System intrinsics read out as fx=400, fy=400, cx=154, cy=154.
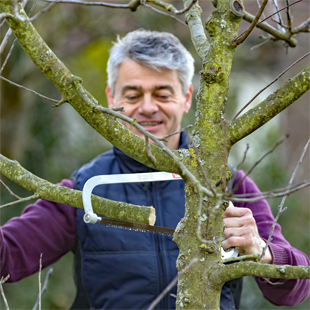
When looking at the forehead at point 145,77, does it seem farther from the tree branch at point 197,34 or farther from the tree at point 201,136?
the tree at point 201,136

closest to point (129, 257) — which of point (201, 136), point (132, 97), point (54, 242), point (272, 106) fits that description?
point (54, 242)

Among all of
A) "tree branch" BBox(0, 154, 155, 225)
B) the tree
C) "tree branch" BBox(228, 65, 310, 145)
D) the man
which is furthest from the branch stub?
the man

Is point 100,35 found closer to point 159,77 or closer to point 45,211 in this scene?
point 159,77

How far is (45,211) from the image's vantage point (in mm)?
1746

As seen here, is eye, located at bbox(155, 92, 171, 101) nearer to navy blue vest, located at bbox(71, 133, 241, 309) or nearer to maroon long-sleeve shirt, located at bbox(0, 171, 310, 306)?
navy blue vest, located at bbox(71, 133, 241, 309)

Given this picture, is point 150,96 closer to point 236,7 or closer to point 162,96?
point 162,96

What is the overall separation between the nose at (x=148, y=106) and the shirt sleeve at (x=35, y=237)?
0.47 metres

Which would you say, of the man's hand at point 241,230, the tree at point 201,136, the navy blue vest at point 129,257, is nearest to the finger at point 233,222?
the man's hand at point 241,230

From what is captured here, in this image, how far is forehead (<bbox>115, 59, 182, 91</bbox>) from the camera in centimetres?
183

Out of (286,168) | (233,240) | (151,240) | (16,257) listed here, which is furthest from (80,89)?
(286,168)

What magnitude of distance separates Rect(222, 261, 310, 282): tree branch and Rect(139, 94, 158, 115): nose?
110 centimetres

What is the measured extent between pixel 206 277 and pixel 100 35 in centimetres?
337

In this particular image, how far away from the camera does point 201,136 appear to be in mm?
907

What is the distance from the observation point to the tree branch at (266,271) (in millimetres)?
726
